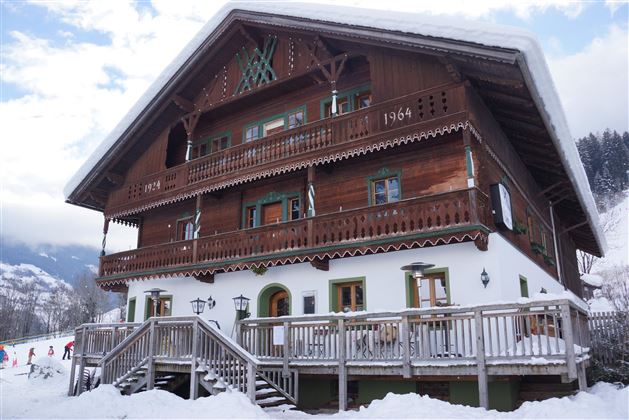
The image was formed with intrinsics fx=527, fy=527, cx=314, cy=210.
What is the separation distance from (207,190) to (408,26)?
909 centimetres

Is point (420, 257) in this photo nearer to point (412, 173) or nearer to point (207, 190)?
point (412, 173)

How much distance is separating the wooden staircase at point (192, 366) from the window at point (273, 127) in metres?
8.62

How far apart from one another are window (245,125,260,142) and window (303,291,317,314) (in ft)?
23.5

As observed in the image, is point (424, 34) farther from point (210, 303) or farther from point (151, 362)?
point (151, 362)

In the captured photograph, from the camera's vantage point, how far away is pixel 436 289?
1436cm

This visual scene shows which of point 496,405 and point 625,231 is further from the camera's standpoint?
point 625,231

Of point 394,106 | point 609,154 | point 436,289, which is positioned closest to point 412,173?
point 394,106

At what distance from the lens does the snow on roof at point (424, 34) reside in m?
12.9

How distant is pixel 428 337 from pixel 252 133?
12.1m

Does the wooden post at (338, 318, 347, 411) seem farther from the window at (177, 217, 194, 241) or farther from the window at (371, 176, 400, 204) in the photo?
the window at (177, 217, 194, 241)

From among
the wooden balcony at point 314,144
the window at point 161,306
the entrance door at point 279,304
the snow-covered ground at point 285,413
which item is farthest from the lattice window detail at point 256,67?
the snow-covered ground at point 285,413

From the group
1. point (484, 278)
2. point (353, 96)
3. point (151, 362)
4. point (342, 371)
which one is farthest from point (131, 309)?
point (484, 278)

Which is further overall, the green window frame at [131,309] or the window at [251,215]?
the green window frame at [131,309]

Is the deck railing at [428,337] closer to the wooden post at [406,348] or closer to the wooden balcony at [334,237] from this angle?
the wooden post at [406,348]
